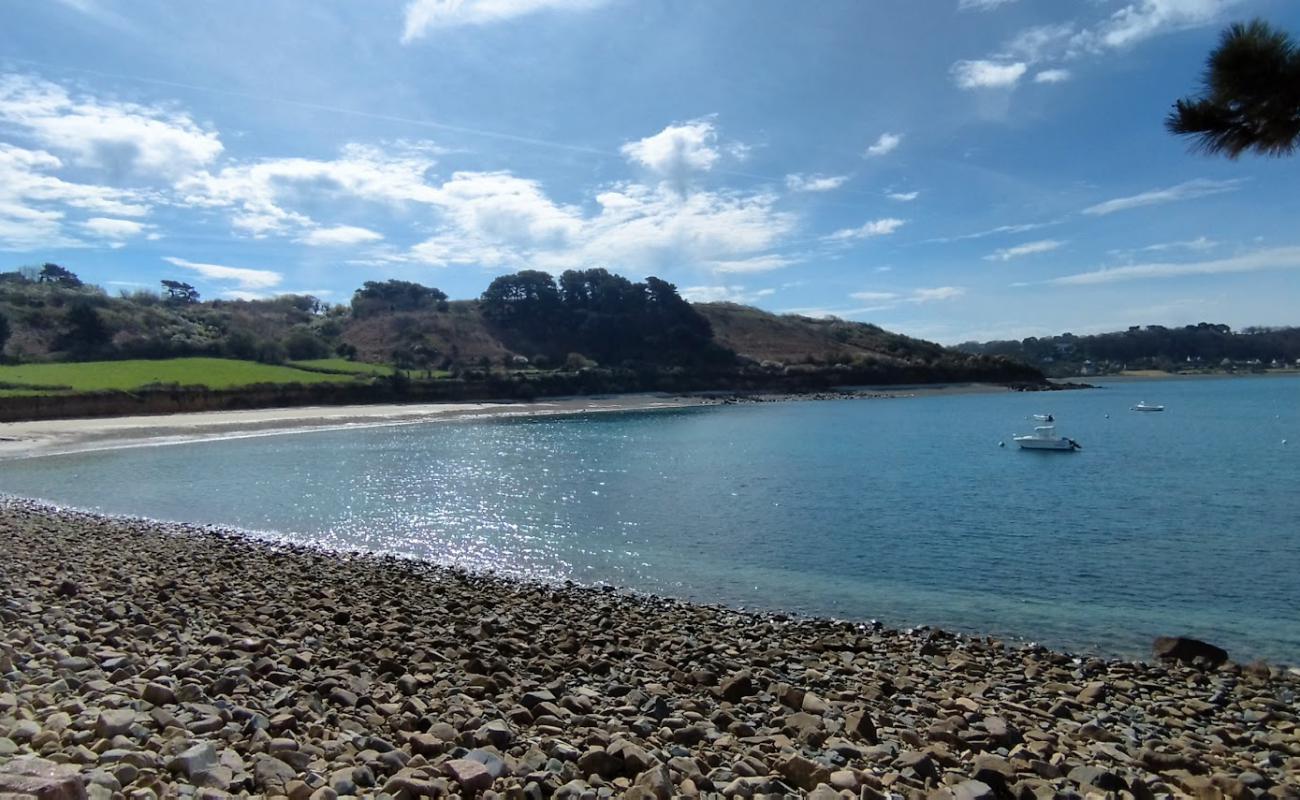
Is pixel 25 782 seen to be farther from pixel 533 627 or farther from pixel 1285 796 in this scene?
pixel 1285 796

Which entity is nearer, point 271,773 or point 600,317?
point 271,773

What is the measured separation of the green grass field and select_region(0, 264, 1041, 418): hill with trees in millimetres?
2159

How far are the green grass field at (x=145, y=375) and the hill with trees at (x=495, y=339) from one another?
216 centimetres

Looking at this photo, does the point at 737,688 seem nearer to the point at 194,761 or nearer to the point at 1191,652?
the point at 194,761

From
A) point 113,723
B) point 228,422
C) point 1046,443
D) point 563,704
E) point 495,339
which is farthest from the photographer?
point 495,339

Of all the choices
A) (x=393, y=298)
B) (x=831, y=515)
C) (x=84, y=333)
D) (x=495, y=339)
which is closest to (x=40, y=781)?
(x=831, y=515)

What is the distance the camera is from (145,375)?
242 feet

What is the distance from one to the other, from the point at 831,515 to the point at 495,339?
118674mm

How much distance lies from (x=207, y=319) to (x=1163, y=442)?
117771 mm

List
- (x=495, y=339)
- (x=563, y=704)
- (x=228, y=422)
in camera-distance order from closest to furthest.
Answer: (x=563, y=704), (x=228, y=422), (x=495, y=339)

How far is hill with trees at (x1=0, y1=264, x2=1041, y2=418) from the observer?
9562cm

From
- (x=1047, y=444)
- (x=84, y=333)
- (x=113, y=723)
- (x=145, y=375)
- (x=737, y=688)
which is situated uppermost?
(x=84, y=333)

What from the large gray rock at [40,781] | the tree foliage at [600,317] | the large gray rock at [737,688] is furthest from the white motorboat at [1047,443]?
the tree foliage at [600,317]

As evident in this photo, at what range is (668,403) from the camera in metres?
111
